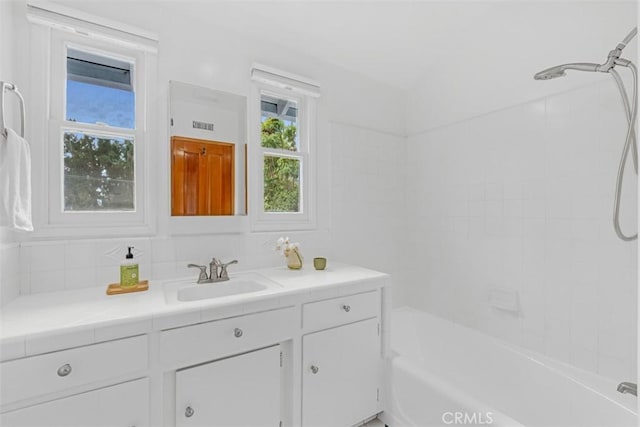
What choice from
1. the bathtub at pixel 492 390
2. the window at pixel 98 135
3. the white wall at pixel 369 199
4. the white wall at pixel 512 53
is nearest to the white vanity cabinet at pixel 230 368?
the bathtub at pixel 492 390

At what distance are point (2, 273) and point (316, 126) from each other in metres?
1.86

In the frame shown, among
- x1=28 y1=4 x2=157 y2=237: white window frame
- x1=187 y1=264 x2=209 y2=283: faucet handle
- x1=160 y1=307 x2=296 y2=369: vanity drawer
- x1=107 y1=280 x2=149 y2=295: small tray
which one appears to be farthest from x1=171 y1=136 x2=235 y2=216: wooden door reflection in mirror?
x1=160 y1=307 x2=296 y2=369: vanity drawer

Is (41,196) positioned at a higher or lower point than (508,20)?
lower

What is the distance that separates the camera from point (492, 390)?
1883 millimetres

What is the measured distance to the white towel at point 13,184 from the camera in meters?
1.06

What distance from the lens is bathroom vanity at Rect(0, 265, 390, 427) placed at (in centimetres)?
97

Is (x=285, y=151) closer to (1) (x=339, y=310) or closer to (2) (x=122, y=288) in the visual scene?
(1) (x=339, y=310)

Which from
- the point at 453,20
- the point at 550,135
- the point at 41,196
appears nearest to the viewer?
the point at 41,196

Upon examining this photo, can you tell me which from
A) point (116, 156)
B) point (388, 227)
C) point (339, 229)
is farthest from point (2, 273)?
point (388, 227)

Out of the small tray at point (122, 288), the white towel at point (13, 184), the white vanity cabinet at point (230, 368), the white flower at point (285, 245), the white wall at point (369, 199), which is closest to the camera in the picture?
the white towel at point (13, 184)

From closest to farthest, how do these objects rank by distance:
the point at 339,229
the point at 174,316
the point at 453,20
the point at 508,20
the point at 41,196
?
the point at 174,316, the point at 41,196, the point at 508,20, the point at 453,20, the point at 339,229

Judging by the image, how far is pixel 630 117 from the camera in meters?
1.43

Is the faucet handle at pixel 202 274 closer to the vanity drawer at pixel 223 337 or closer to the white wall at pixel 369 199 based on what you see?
the vanity drawer at pixel 223 337

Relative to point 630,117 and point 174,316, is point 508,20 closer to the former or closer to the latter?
point 630,117
